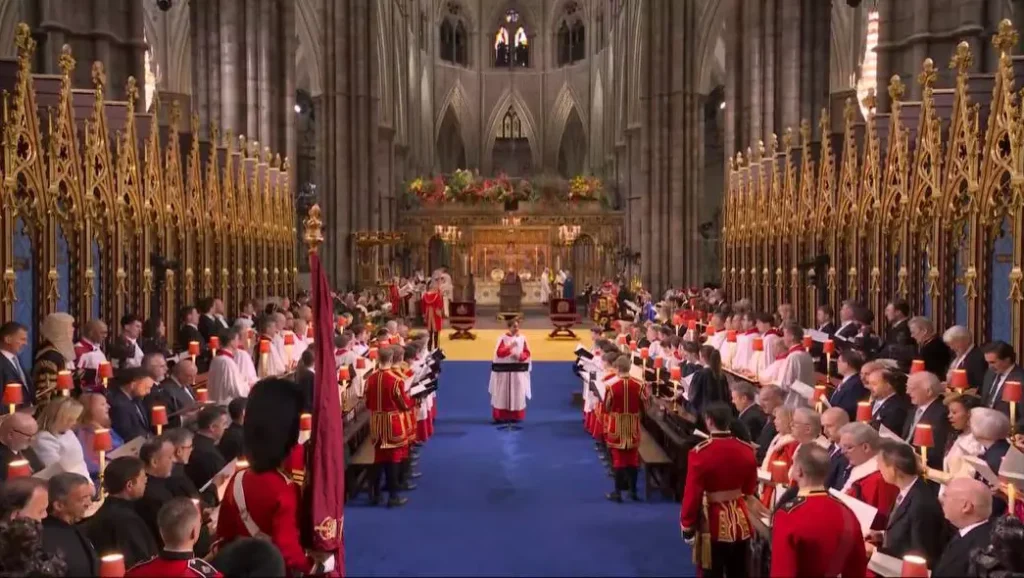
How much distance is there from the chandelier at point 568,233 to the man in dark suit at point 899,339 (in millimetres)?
26968

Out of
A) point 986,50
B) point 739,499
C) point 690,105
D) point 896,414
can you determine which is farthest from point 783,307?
point 690,105

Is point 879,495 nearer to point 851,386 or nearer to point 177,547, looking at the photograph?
point 851,386

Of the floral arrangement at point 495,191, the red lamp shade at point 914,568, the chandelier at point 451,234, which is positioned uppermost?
the floral arrangement at point 495,191

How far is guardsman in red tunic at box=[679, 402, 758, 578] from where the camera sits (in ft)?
21.9

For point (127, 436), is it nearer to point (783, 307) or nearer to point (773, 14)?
point (783, 307)

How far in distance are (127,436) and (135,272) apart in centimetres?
662

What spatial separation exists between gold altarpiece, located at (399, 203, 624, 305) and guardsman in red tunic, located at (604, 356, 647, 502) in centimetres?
2706

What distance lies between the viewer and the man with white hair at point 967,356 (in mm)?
8875

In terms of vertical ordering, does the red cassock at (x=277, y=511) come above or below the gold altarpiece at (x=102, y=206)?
below

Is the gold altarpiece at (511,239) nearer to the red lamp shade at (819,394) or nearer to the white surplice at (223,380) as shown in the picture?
the white surplice at (223,380)

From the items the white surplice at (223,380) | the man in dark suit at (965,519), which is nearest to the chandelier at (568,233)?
the white surplice at (223,380)

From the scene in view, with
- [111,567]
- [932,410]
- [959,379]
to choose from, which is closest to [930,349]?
[959,379]

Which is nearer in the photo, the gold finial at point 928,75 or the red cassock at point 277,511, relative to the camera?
the red cassock at point 277,511

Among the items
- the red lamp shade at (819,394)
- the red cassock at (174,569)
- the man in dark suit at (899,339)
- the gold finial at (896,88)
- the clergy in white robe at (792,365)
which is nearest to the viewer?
the red cassock at (174,569)
